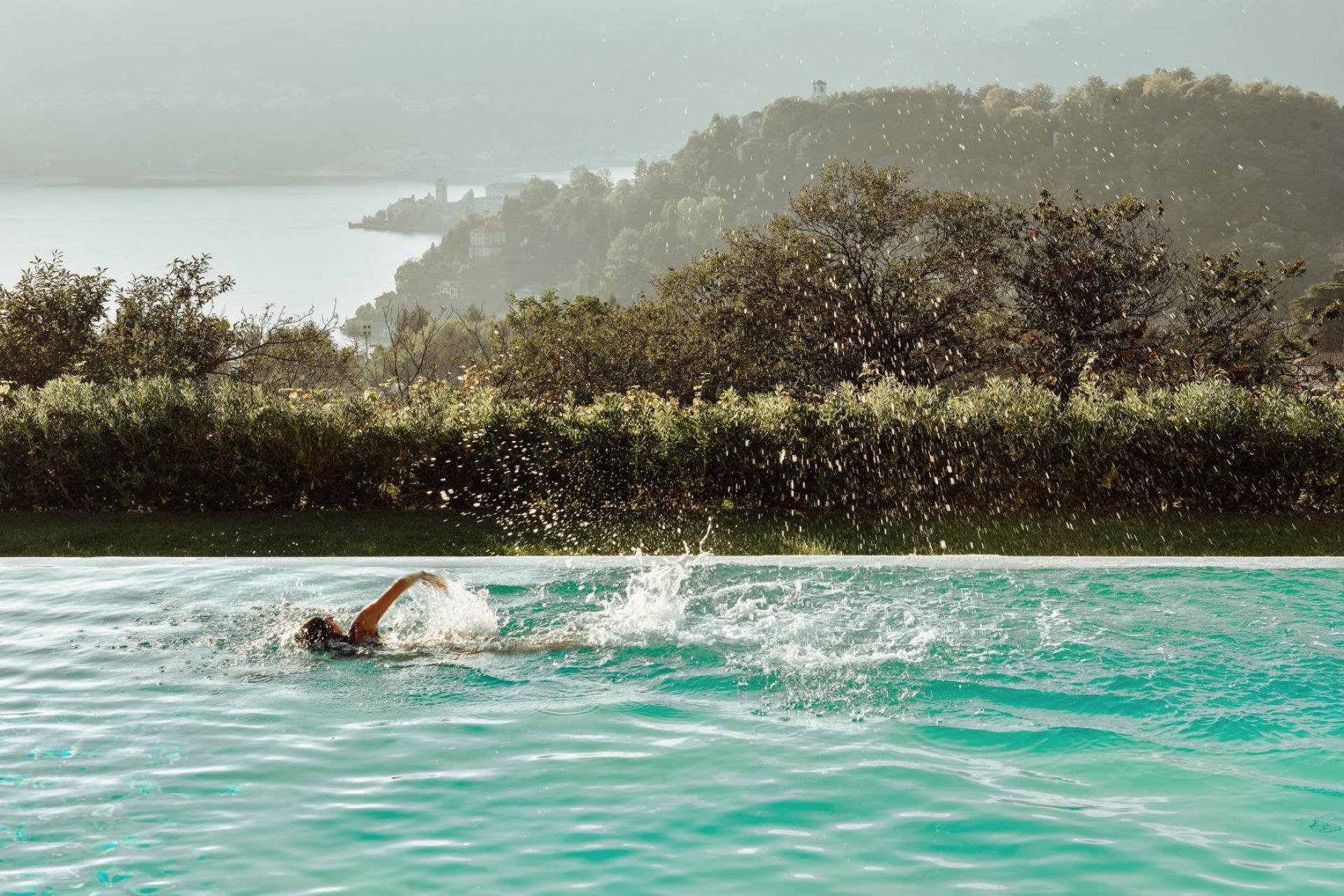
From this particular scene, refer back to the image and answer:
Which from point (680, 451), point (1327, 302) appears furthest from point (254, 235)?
point (680, 451)

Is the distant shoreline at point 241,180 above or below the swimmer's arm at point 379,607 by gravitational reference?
above

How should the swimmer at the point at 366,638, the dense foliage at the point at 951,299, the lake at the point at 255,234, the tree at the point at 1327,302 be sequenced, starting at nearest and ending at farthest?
1. the swimmer at the point at 366,638
2. the dense foliage at the point at 951,299
3. the tree at the point at 1327,302
4. the lake at the point at 255,234

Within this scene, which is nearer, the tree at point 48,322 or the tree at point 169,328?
the tree at point 48,322

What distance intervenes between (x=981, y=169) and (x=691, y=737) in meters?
67.6

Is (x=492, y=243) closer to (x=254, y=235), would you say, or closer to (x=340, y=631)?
(x=254, y=235)

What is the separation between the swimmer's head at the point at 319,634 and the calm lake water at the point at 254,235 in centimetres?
8694

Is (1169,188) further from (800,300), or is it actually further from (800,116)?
(800,300)

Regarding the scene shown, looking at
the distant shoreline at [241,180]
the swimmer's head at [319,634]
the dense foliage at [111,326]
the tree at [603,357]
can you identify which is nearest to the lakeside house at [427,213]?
the distant shoreline at [241,180]

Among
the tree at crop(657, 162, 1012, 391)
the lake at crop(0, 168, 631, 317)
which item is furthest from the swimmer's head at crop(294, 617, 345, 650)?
the lake at crop(0, 168, 631, 317)

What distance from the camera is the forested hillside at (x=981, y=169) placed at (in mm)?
59375

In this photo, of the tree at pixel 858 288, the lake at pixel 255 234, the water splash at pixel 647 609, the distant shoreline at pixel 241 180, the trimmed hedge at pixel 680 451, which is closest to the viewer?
the water splash at pixel 647 609

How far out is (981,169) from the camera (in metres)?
67.8

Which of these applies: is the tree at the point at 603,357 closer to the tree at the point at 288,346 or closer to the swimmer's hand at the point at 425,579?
the tree at the point at 288,346

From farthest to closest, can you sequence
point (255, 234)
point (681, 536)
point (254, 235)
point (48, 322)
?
1. point (255, 234)
2. point (254, 235)
3. point (48, 322)
4. point (681, 536)
